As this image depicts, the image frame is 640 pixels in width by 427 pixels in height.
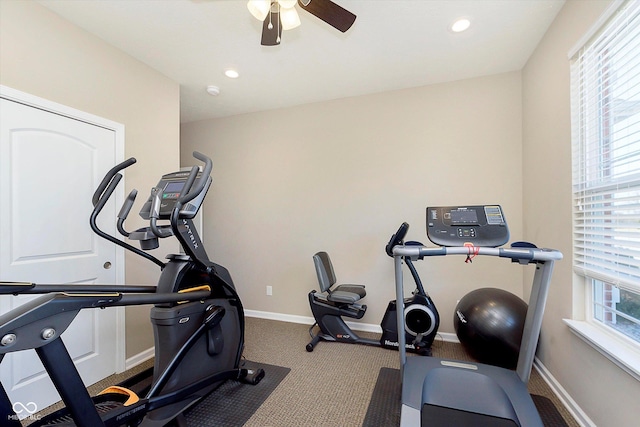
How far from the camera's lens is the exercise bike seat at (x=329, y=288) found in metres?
2.57

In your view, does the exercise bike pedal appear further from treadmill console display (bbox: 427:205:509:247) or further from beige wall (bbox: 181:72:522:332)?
treadmill console display (bbox: 427:205:509:247)

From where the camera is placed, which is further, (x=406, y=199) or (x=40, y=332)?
(x=406, y=199)

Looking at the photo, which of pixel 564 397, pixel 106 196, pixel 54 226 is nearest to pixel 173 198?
pixel 106 196

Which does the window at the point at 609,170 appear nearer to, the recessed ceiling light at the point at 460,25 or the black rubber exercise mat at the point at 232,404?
the recessed ceiling light at the point at 460,25

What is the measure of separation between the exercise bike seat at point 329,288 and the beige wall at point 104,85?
64.2 inches

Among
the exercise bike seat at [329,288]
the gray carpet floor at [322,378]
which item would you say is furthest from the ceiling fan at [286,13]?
the gray carpet floor at [322,378]

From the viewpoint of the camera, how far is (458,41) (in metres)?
→ 2.23

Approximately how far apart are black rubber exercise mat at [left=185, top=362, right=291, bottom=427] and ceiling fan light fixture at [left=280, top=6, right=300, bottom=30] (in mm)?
2583

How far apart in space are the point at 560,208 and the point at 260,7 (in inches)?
97.4

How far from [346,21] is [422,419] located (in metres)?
2.38

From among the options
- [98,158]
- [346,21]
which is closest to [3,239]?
[98,158]

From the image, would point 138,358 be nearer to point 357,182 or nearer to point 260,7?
point 357,182

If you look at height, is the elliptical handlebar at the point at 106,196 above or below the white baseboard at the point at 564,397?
above

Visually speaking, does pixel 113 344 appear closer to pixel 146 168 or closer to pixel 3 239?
pixel 3 239
